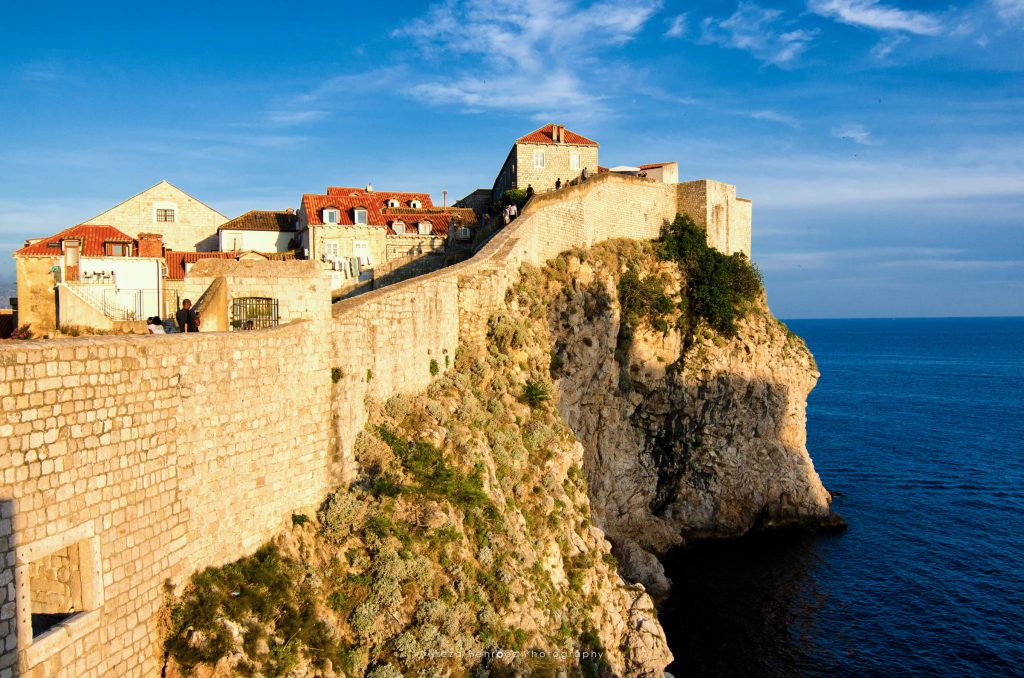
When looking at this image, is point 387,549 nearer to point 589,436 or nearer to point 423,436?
point 423,436

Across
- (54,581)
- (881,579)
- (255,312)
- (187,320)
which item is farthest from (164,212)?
(881,579)

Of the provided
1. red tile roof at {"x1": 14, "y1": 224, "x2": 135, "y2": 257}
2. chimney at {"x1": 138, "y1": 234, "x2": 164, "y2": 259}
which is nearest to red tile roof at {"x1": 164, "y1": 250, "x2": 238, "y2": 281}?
chimney at {"x1": 138, "y1": 234, "x2": 164, "y2": 259}

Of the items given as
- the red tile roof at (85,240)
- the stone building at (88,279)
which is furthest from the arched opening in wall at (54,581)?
the red tile roof at (85,240)

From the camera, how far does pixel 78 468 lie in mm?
8258

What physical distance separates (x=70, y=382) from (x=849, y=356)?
6418 inches

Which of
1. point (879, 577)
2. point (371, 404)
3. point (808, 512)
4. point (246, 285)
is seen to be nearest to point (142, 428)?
point (246, 285)

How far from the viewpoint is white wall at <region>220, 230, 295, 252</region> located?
122 ft

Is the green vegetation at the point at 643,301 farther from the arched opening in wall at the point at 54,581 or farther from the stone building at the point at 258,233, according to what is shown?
the arched opening in wall at the point at 54,581

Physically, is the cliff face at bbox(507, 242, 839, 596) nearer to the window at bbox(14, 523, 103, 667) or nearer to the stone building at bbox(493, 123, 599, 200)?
the stone building at bbox(493, 123, 599, 200)

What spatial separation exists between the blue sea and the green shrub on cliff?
40.6 ft

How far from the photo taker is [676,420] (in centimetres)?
3741

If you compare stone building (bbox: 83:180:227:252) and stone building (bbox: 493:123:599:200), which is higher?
stone building (bbox: 493:123:599:200)

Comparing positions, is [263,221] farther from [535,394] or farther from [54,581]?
[54,581]

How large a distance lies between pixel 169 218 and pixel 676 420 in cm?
2871
